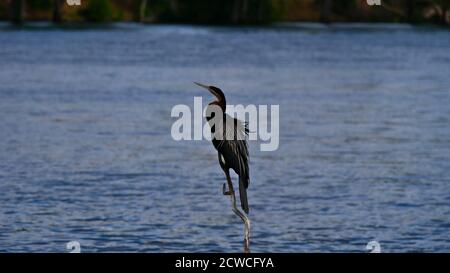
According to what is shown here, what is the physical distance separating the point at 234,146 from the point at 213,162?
18343 mm

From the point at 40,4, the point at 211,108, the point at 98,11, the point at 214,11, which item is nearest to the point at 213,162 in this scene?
the point at 211,108

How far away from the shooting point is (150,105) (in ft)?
153

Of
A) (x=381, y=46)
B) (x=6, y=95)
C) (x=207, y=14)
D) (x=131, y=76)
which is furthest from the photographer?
(x=207, y=14)

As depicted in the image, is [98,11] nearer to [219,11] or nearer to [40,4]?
[40,4]

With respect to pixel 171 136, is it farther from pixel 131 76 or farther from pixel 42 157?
pixel 131 76

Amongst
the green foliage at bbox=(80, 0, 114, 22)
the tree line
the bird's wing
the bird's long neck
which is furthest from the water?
the tree line

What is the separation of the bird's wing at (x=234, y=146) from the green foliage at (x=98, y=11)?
125849mm

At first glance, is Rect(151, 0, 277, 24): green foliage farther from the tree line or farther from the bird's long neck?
the bird's long neck

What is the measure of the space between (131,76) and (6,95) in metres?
13.5

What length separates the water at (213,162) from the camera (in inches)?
842

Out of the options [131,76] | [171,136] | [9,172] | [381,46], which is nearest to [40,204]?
[9,172]

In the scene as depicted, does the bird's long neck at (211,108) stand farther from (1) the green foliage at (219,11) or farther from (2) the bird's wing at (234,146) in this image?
(1) the green foliage at (219,11)

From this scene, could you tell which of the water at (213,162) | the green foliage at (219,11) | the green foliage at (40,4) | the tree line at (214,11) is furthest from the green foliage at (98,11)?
the water at (213,162)

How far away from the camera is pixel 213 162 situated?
100.0 feet
